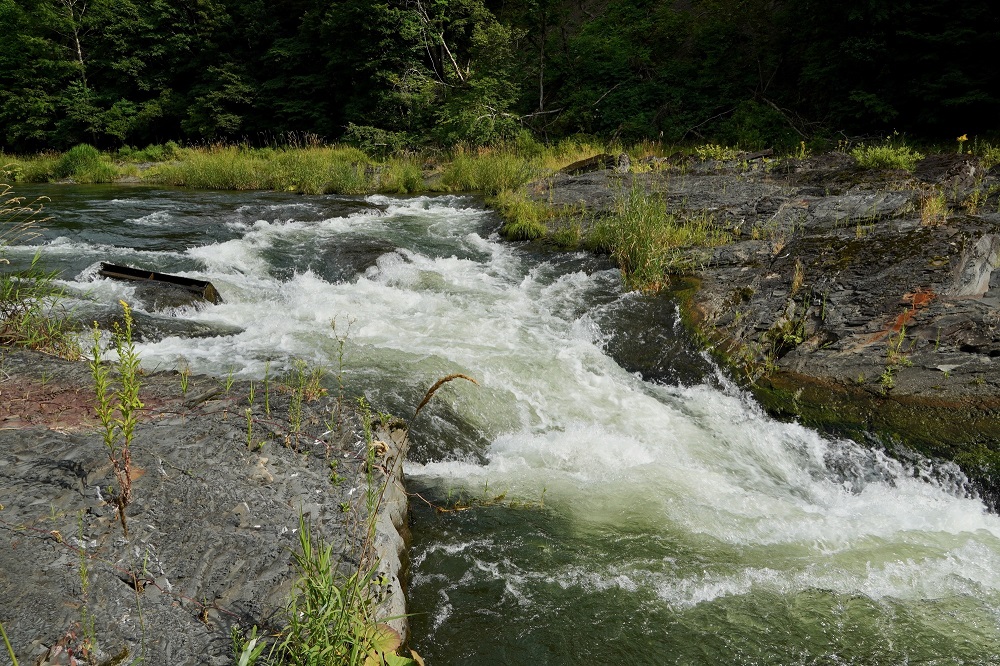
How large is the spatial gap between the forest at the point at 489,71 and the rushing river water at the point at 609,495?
39.2ft

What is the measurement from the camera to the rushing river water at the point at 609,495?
3.28 metres

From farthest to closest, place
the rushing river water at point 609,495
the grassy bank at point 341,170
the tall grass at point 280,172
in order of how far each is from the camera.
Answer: the tall grass at point 280,172 < the grassy bank at point 341,170 < the rushing river water at point 609,495

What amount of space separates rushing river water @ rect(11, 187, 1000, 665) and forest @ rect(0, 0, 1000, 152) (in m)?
11.9

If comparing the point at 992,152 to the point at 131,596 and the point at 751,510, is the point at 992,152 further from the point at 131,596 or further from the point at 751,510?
the point at 131,596

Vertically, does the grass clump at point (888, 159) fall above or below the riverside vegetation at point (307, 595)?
above

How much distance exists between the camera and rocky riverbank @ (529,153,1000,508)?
496 cm

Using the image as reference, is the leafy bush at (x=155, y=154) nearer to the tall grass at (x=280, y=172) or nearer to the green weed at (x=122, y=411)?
the tall grass at (x=280, y=172)

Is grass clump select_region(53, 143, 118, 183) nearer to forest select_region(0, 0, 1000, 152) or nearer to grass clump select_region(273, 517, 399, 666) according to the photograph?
forest select_region(0, 0, 1000, 152)

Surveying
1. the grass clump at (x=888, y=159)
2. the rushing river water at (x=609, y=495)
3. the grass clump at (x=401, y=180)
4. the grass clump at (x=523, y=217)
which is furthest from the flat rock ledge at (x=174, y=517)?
the grass clump at (x=401, y=180)

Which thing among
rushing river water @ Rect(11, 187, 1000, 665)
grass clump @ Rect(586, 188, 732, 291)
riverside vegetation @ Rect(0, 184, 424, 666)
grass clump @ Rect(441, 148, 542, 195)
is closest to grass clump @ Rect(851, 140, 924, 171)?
grass clump @ Rect(586, 188, 732, 291)

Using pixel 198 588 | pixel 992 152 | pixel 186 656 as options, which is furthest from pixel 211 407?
pixel 992 152

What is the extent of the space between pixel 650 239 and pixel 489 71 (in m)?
16.3

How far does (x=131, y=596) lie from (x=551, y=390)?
155 inches

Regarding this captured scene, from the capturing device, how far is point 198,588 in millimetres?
2621
